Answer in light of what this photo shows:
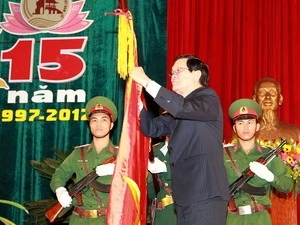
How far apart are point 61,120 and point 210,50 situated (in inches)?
63.0

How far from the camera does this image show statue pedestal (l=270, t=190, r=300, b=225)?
4559mm

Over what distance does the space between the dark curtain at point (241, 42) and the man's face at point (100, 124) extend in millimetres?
1537

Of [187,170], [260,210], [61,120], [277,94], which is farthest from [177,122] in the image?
[61,120]

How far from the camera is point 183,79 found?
2922mm

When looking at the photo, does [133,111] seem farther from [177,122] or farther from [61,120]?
[61,120]

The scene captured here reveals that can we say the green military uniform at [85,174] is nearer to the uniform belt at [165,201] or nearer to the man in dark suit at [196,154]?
the uniform belt at [165,201]

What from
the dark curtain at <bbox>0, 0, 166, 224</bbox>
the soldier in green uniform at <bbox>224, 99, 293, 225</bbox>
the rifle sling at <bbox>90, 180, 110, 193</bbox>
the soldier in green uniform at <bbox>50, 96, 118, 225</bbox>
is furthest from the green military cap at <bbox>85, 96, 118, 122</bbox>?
the dark curtain at <bbox>0, 0, 166, 224</bbox>

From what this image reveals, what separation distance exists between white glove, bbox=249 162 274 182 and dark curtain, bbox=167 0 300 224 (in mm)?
1477

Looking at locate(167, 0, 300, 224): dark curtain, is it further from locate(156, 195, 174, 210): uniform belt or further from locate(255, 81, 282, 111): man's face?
locate(156, 195, 174, 210): uniform belt

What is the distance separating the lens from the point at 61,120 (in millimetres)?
6043

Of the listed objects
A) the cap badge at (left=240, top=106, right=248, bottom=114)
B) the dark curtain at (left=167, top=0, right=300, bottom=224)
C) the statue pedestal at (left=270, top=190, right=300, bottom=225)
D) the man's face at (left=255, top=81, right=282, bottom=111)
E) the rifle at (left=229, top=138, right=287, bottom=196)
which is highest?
the dark curtain at (left=167, top=0, right=300, bottom=224)

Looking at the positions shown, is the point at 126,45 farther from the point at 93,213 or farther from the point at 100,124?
the point at 93,213

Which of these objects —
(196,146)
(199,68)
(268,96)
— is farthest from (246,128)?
(196,146)

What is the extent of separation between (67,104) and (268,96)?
2012mm
